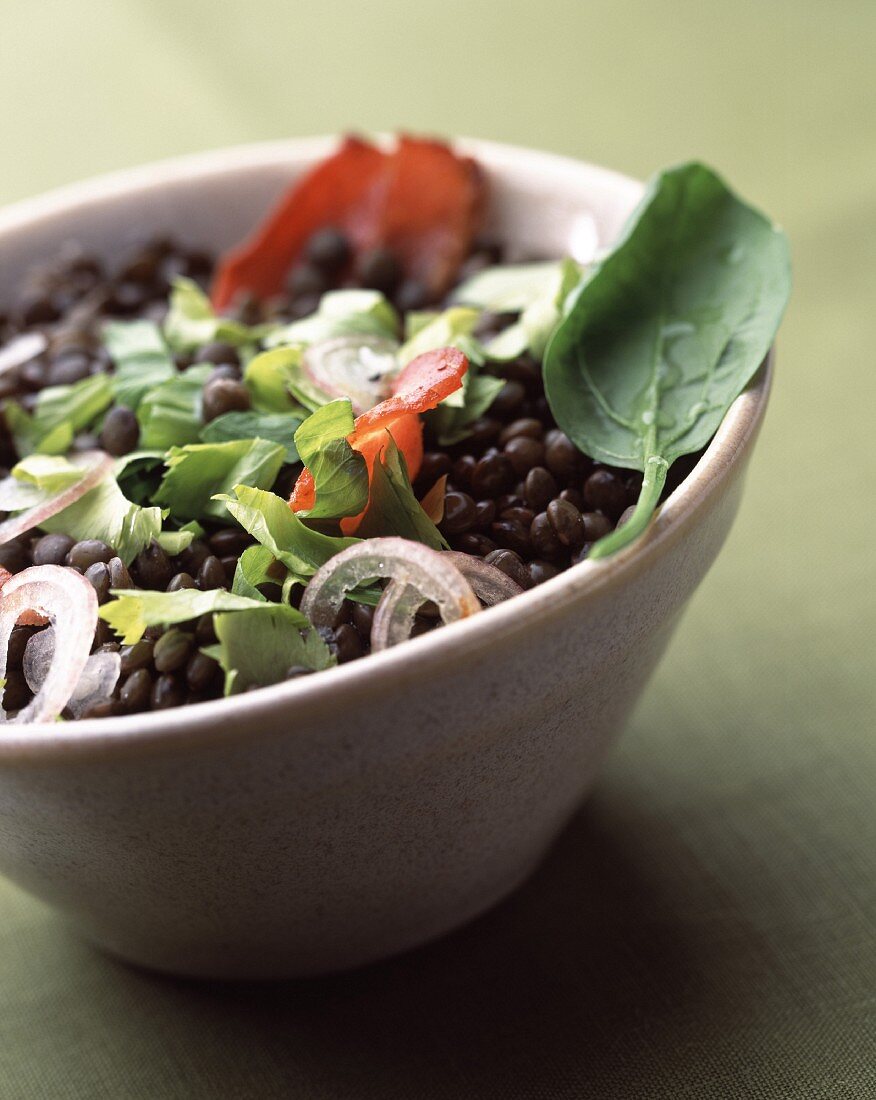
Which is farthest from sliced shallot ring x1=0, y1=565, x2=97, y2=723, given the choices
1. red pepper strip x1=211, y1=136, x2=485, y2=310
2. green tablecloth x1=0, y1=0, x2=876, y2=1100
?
red pepper strip x1=211, y1=136, x2=485, y2=310

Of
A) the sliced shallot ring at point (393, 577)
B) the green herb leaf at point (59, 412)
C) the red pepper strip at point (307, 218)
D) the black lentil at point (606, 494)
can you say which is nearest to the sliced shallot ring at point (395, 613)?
the sliced shallot ring at point (393, 577)

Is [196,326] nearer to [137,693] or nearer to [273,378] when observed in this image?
[273,378]

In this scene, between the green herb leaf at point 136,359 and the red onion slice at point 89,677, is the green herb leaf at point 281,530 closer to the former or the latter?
the red onion slice at point 89,677

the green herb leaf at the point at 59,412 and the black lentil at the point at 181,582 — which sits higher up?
the black lentil at the point at 181,582

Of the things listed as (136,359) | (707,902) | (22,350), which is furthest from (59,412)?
(707,902)

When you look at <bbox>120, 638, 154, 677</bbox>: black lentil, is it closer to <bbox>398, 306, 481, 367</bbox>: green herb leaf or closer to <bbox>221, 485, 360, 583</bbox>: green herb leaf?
<bbox>221, 485, 360, 583</bbox>: green herb leaf
